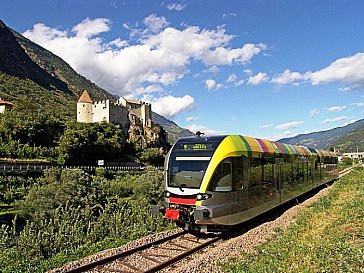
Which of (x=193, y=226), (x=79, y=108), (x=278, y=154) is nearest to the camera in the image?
(x=193, y=226)

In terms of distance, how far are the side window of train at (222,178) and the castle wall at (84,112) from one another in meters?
88.1

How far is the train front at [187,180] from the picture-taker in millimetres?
10484

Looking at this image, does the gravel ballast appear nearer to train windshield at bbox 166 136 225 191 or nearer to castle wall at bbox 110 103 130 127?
train windshield at bbox 166 136 225 191

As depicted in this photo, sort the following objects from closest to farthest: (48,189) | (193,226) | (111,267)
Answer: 1. (111,267)
2. (193,226)
3. (48,189)

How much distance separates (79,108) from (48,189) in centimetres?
6105

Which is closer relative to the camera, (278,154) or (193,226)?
(193,226)

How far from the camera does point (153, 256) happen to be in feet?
30.0

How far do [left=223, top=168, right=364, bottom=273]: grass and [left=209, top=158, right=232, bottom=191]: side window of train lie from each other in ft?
6.71

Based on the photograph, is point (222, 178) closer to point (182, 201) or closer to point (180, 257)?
point (182, 201)

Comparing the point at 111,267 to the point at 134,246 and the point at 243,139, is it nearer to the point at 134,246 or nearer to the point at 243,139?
the point at 134,246

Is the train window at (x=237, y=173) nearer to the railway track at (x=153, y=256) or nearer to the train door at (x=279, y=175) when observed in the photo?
the railway track at (x=153, y=256)

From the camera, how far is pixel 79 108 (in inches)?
3757

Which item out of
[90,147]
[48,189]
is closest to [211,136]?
[48,189]

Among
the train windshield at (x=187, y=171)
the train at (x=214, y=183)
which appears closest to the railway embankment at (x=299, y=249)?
the train at (x=214, y=183)
